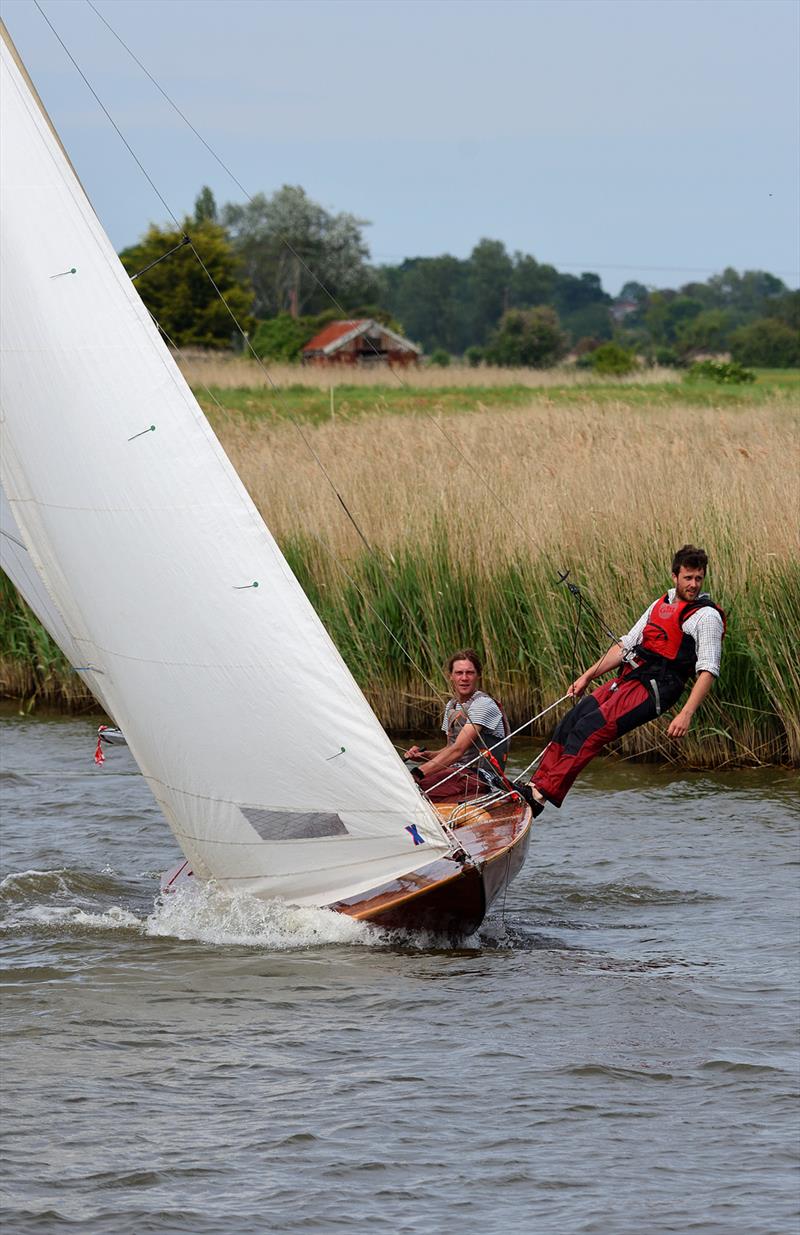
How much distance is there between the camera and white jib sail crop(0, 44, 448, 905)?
22.9ft

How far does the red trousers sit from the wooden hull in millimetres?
500

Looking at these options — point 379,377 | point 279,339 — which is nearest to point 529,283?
point 279,339

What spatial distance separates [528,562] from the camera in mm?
11688

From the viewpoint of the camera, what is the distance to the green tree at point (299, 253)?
8019cm

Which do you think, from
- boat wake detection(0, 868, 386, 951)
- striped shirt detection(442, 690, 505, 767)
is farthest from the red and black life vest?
boat wake detection(0, 868, 386, 951)

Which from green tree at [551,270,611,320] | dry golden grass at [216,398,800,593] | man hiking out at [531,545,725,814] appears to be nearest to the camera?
man hiking out at [531,545,725,814]

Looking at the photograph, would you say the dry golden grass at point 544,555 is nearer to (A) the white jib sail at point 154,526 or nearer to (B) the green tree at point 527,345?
(A) the white jib sail at point 154,526

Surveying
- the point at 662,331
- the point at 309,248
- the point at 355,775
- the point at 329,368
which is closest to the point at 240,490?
the point at 355,775

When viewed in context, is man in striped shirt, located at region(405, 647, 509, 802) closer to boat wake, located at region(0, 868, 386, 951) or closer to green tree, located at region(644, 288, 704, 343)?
boat wake, located at region(0, 868, 386, 951)

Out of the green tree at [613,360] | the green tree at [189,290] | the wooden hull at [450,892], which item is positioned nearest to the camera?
the wooden hull at [450,892]

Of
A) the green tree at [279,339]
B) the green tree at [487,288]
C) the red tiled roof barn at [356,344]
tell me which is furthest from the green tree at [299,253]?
the green tree at [487,288]

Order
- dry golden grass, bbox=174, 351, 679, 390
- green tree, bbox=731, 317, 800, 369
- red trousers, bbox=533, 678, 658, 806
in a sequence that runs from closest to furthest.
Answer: red trousers, bbox=533, 678, 658, 806
dry golden grass, bbox=174, 351, 679, 390
green tree, bbox=731, 317, 800, 369

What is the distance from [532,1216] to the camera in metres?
5.11

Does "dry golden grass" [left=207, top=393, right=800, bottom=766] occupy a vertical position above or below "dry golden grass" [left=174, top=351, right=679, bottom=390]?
below
